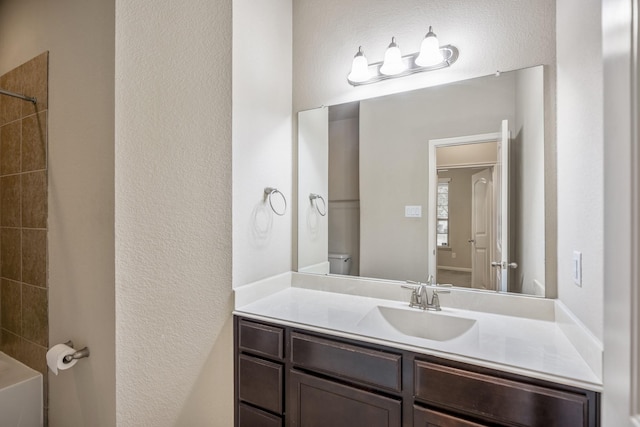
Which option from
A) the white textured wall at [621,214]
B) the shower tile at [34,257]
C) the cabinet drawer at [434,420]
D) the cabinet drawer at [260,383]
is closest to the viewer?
the white textured wall at [621,214]

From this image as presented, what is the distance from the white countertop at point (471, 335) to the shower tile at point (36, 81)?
1820 mm

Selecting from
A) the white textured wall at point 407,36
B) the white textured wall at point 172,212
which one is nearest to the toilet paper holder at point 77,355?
the white textured wall at point 172,212

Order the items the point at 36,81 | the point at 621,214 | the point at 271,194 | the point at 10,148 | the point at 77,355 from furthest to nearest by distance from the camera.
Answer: the point at 10,148
the point at 36,81
the point at 271,194
the point at 77,355
the point at 621,214

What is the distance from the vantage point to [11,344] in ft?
6.99

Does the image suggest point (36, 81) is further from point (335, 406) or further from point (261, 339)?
point (335, 406)

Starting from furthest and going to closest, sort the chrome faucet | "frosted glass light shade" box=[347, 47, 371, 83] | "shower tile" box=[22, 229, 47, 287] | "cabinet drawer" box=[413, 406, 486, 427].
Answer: "shower tile" box=[22, 229, 47, 287] → "frosted glass light shade" box=[347, 47, 371, 83] → the chrome faucet → "cabinet drawer" box=[413, 406, 486, 427]

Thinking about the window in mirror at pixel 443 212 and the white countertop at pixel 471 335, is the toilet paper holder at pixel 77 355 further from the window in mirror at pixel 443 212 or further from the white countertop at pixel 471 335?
the window in mirror at pixel 443 212

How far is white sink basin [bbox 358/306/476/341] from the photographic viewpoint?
1.33 metres

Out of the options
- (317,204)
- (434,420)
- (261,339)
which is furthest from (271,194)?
(434,420)

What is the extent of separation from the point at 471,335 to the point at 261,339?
893mm

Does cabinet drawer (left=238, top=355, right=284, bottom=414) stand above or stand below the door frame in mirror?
below

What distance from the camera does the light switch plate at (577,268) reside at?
1013mm

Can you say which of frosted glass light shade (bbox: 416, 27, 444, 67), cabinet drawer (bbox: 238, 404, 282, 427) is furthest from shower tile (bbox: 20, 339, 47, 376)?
frosted glass light shade (bbox: 416, 27, 444, 67)

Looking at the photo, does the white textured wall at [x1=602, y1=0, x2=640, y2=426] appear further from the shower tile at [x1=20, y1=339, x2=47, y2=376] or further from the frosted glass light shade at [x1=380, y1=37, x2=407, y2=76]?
the shower tile at [x1=20, y1=339, x2=47, y2=376]
